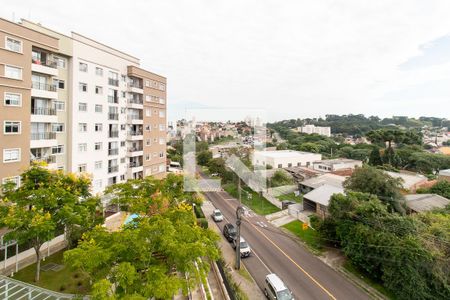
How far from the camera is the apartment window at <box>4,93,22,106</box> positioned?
14.6 m

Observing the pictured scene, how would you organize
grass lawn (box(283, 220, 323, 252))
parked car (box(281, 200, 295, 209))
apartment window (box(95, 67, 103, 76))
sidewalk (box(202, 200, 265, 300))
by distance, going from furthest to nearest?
1. parked car (box(281, 200, 295, 209))
2. apartment window (box(95, 67, 103, 76))
3. grass lawn (box(283, 220, 323, 252))
4. sidewalk (box(202, 200, 265, 300))

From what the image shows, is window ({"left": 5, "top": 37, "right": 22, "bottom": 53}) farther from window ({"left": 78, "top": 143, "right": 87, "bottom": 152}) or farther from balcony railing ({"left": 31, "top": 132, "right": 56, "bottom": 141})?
window ({"left": 78, "top": 143, "right": 87, "bottom": 152})

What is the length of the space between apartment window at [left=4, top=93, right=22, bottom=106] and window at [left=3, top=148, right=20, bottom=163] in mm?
2732

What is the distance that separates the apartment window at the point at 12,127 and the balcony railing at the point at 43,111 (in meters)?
1.80

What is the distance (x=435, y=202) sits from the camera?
23.0 meters

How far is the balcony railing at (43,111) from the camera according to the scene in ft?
54.9

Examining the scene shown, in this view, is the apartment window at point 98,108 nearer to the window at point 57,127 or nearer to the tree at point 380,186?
the window at point 57,127

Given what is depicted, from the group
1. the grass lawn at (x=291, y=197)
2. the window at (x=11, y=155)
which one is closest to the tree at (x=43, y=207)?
the window at (x=11, y=155)

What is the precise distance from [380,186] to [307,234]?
7.31 m

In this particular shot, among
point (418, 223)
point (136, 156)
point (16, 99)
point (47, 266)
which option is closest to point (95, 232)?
point (47, 266)

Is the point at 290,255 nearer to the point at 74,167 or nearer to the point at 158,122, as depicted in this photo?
the point at 74,167

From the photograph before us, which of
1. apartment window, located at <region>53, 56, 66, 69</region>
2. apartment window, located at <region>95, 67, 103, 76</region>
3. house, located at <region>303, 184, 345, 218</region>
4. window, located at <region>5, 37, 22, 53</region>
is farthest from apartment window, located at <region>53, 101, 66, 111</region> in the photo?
house, located at <region>303, 184, 345, 218</region>

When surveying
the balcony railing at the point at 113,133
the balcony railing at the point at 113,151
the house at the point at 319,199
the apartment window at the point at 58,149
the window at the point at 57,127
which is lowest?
the house at the point at 319,199

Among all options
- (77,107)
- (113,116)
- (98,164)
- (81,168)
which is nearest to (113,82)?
(113,116)
